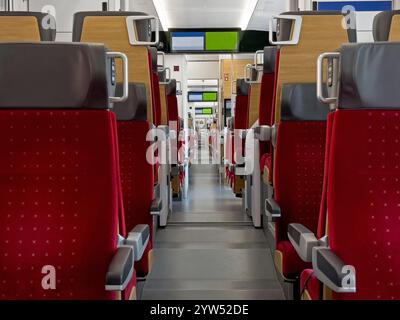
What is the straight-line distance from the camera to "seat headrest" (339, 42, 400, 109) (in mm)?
1519

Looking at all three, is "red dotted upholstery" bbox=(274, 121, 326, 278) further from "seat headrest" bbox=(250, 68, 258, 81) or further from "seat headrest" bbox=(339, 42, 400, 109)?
"seat headrest" bbox=(250, 68, 258, 81)

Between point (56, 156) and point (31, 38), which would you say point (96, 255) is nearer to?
point (56, 156)

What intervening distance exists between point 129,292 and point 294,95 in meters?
1.48

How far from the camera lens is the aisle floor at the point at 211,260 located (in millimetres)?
3201

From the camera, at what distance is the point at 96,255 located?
171 centimetres

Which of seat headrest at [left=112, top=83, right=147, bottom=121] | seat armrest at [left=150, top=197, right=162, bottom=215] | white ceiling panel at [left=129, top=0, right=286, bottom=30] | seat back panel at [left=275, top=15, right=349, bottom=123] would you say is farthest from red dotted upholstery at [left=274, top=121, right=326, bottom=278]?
white ceiling panel at [left=129, top=0, right=286, bottom=30]

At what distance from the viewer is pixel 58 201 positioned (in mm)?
1669

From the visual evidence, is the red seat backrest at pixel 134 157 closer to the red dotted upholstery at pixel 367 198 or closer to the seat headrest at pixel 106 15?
the seat headrest at pixel 106 15

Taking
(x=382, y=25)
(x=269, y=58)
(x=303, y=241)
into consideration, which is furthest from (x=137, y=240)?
(x=269, y=58)

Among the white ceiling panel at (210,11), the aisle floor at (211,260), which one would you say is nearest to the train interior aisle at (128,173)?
the aisle floor at (211,260)

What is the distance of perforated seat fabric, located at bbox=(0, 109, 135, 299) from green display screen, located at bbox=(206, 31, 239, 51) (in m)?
8.90

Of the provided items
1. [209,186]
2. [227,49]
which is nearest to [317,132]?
[209,186]

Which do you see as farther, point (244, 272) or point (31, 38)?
point (244, 272)

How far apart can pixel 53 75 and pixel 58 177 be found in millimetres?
338
